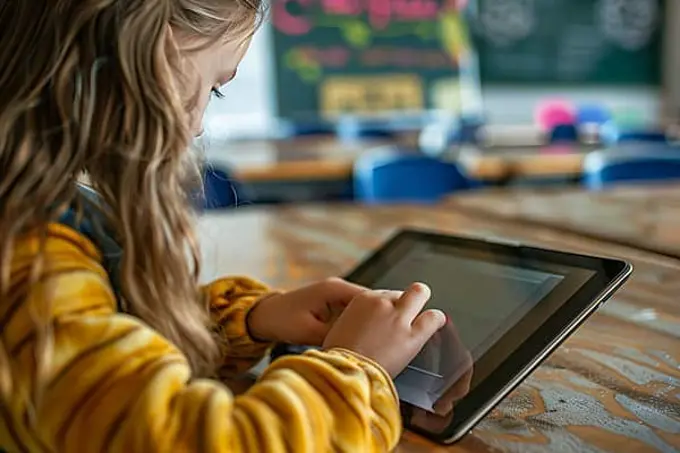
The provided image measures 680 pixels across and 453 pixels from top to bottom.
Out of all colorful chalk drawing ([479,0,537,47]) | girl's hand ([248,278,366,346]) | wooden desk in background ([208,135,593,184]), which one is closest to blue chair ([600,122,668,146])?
wooden desk in background ([208,135,593,184])

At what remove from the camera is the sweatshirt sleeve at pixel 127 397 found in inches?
18.7

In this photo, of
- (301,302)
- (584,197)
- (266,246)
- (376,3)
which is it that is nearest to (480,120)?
(376,3)

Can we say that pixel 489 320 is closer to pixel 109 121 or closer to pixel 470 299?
pixel 470 299

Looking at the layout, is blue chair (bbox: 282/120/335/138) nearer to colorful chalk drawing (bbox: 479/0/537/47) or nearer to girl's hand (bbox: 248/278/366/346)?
colorful chalk drawing (bbox: 479/0/537/47)

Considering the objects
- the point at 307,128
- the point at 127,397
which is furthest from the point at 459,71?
the point at 127,397

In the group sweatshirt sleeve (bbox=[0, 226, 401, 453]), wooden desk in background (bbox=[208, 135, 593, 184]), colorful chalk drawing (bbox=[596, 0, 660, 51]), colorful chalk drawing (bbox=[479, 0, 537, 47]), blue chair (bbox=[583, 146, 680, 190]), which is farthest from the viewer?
colorful chalk drawing (bbox=[596, 0, 660, 51])

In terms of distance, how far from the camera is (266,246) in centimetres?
138

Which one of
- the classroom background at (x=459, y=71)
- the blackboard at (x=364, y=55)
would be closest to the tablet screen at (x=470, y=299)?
the classroom background at (x=459, y=71)

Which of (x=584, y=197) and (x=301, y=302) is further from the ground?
(x=301, y=302)

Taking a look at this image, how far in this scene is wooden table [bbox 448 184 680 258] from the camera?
1250 mm

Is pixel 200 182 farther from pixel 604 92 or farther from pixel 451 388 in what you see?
pixel 604 92

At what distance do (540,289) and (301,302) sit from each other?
19 centimetres

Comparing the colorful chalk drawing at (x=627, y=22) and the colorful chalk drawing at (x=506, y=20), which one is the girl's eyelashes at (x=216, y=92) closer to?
the colorful chalk drawing at (x=506, y=20)

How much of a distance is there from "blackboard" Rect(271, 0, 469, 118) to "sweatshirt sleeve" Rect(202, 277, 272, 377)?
5.02 m
